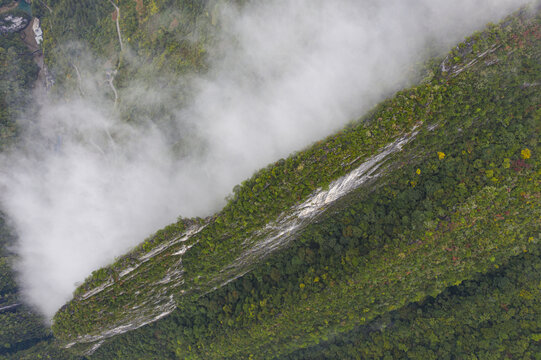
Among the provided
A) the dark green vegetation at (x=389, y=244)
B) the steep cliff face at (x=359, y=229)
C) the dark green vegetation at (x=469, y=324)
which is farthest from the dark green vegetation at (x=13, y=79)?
the dark green vegetation at (x=469, y=324)

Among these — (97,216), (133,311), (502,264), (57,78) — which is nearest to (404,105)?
(502,264)

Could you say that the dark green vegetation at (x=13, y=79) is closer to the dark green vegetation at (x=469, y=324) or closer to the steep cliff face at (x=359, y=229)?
the steep cliff face at (x=359, y=229)

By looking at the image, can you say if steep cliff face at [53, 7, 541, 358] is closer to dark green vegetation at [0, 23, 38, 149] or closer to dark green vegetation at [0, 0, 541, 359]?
dark green vegetation at [0, 0, 541, 359]

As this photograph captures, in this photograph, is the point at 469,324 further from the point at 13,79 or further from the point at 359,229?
the point at 13,79

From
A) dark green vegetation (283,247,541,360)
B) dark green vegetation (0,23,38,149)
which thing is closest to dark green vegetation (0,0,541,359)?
dark green vegetation (283,247,541,360)

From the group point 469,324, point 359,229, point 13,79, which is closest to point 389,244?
point 359,229

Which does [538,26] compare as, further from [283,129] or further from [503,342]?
[503,342]
